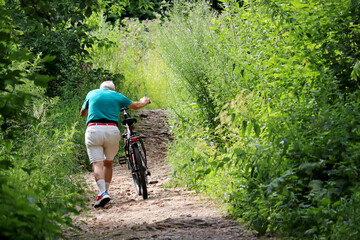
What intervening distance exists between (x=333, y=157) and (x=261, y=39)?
207 cm

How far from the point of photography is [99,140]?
6840mm

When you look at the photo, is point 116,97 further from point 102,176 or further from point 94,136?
point 102,176

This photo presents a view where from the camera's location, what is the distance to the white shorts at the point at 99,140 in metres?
6.83

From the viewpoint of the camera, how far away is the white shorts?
6.83 meters

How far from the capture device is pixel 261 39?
553cm

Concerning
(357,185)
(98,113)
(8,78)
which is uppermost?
(8,78)

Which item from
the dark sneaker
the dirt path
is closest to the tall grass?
the dirt path

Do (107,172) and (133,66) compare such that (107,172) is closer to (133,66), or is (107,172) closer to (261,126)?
(261,126)

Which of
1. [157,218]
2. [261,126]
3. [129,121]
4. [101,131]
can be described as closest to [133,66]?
[129,121]

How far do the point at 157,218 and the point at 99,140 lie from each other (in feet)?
6.00

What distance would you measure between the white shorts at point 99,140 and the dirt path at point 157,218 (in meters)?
0.51

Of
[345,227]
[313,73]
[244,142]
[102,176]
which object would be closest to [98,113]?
[102,176]

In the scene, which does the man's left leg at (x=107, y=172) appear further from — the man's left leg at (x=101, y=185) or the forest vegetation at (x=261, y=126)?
the forest vegetation at (x=261, y=126)

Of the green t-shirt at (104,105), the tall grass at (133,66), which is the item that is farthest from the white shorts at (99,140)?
the tall grass at (133,66)
